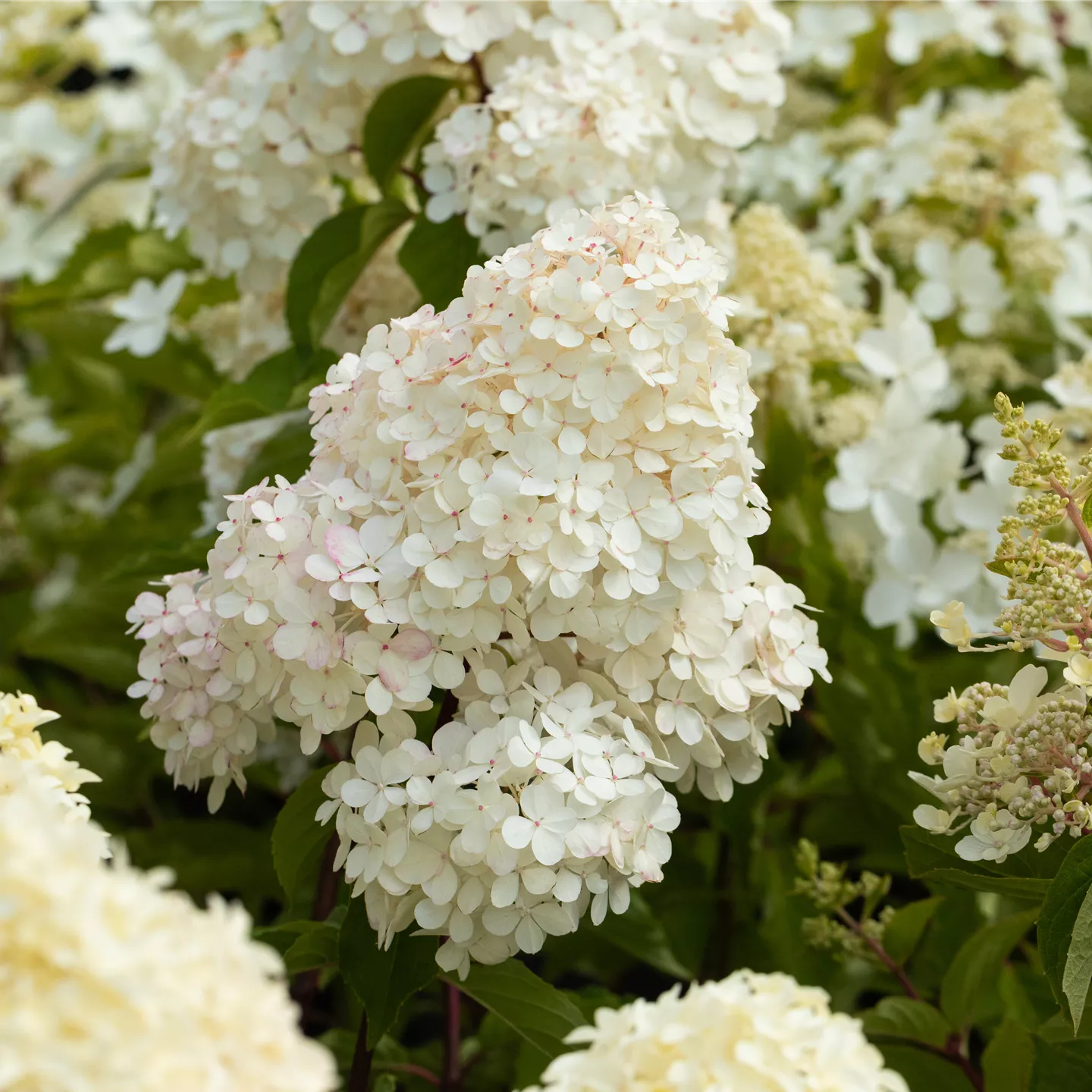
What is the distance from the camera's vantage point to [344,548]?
0.60 meters

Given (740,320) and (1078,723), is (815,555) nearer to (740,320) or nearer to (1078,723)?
(740,320)

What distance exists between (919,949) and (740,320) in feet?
1.55

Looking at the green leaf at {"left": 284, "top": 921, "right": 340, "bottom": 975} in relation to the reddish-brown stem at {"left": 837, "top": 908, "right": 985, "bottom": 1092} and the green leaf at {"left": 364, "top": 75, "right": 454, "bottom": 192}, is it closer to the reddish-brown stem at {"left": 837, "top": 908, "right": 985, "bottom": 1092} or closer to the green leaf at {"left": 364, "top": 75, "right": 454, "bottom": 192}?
the reddish-brown stem at {"left": 837, "top": 908, "right": 985, "bottom": 1092}

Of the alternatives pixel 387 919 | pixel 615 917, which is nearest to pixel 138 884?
pixel 387 919

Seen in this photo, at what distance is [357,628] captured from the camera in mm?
618

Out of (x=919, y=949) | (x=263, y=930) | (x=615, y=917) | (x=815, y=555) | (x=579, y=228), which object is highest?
(x=579, y=228)

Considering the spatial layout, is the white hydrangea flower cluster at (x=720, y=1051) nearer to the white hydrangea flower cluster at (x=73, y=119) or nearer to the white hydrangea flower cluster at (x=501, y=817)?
the white hydrangea flower cluster at (x=501, y=817)

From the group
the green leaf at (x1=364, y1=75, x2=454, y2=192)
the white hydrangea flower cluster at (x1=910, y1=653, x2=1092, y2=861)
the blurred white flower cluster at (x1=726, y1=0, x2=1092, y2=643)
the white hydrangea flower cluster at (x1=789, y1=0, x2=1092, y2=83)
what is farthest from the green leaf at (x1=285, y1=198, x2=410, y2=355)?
the white hydrangea flower cluster at (x1=789, y1=0, x2=1092, y2=83)

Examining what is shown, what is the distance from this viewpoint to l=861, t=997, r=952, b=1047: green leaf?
0.75 meters

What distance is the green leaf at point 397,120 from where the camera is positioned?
2.92 ft

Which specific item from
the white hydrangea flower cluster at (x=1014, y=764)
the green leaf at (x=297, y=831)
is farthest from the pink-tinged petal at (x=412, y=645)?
the white hydrangea flower cluster at (x=1014, y=764)

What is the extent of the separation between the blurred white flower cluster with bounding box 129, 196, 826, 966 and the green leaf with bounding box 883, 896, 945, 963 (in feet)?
0.68

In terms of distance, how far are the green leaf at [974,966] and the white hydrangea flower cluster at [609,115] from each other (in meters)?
0.49

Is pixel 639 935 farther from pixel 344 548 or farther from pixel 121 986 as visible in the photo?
pixel 121 986
